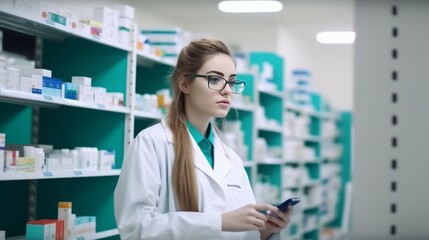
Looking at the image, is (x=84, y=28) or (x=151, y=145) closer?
(x=151, y=145)

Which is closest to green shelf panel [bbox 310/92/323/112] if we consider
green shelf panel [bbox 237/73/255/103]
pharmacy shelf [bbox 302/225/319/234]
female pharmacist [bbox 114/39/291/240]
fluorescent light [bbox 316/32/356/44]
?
fluorescent light [bbox 316/32/356/44]

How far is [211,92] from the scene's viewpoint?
2127 mm

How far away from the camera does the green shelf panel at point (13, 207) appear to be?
337cm

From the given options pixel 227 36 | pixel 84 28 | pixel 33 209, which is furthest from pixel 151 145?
pixel 227 36

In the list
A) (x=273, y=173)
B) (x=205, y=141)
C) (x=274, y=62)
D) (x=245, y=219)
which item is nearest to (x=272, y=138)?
(x=273, y=173)

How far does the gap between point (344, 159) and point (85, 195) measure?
9.78 metres

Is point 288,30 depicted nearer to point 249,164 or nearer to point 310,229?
point 310,229

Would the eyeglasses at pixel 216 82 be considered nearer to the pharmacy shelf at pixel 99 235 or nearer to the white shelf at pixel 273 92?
the pharmacy shelf at pixel 99 235

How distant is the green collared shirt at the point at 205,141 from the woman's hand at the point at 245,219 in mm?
445

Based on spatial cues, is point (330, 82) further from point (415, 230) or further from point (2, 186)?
point (415, 230)

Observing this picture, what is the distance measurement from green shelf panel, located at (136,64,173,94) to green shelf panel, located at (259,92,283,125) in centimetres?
295

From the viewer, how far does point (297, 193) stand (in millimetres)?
9023

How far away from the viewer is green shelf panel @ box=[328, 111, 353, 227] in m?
12.7

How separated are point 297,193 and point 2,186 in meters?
6.33
